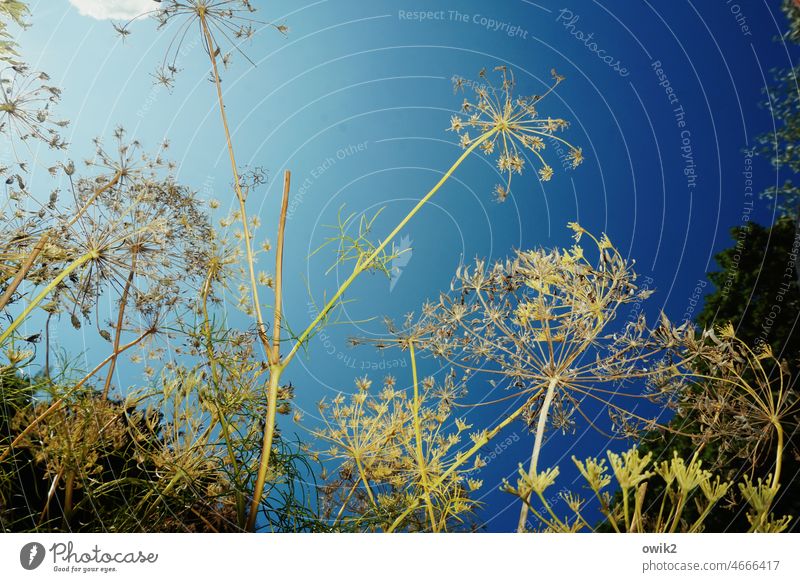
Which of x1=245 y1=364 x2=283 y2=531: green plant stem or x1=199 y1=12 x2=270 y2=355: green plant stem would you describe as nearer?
x1=245 y1=364 x2=283 y2=531: green plant stem

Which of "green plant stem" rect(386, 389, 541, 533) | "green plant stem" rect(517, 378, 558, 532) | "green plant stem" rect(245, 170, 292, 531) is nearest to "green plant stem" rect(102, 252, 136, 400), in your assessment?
"green plant stem" rect(245, 170, 292, 531)

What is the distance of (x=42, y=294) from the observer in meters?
2.38

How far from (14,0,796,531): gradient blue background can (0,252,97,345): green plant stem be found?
550 millimetres

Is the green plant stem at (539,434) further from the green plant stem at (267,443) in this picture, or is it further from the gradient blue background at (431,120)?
the green plant stem at (267,443)

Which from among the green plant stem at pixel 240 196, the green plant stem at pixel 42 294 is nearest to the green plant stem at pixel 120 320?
the green plant stem at pixel 42 294

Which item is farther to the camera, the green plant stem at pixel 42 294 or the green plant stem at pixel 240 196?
the green plant stem at pixel 240 196

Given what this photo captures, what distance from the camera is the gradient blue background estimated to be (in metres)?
2.75

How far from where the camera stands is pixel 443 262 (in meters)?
2.86

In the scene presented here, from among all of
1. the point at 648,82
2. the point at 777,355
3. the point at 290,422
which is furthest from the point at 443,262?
the point at 777,355
